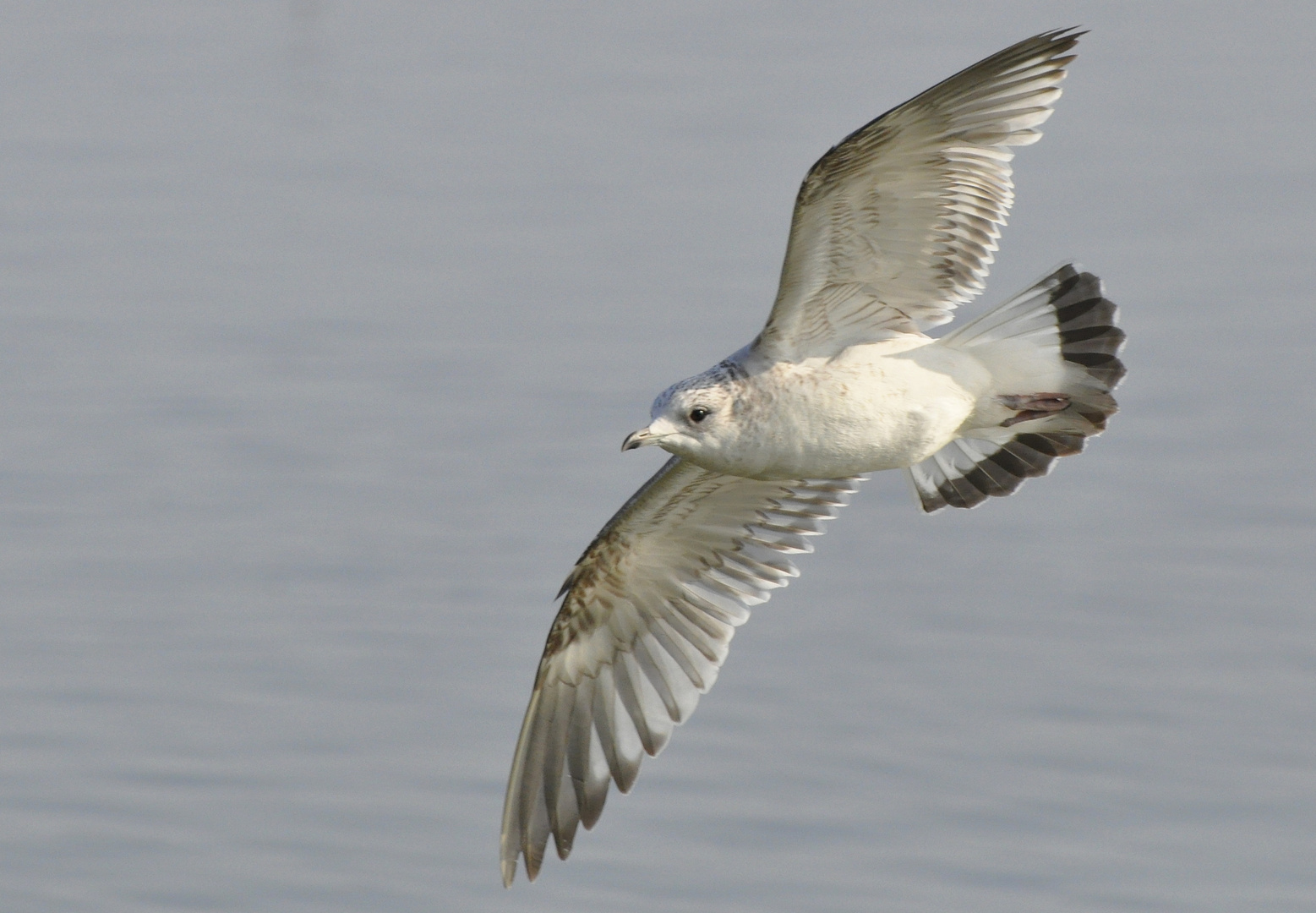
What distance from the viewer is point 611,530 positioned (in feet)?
29.3

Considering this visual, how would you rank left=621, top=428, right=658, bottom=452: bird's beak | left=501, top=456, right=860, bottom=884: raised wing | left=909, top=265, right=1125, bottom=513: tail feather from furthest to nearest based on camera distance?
left=501, top=456, right=860, bottom=884: raised wing, left=909, top=265, right=1125, bottom=513: tail feather, left=621, top=428, right=658, bottom=452: bird's beak

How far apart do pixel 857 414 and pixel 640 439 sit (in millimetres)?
716

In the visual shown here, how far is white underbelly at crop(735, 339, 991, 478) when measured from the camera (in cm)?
787

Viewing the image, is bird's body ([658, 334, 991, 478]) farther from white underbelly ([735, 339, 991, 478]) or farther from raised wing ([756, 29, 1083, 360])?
raised wing ([756, 29, 1083, 360])

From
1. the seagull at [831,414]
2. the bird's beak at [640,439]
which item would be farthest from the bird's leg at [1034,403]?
the bird's beak at [640,439]

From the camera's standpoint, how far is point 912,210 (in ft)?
26.4

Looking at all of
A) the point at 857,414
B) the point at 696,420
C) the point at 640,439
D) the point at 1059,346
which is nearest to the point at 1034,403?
the point at 1059,346

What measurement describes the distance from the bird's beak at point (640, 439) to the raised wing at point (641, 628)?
1.04 metres

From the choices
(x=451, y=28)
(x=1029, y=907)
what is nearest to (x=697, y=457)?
(x=1029, y=907)

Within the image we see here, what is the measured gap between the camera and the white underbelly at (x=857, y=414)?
7867 millimetres

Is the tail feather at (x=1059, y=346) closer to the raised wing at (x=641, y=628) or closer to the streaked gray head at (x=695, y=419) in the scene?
the streaked gray head at (x=695, y=419)

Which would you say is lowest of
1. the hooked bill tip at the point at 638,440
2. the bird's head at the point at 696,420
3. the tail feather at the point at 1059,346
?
the hooked bill tip at the point at 638,440

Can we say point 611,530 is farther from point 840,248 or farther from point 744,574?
point 840,248

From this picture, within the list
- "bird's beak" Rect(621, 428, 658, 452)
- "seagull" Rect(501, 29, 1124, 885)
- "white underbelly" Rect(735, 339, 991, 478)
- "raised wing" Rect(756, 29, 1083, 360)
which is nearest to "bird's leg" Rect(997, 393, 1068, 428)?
"seagull" Rect(501, 29, 1124, 885)
